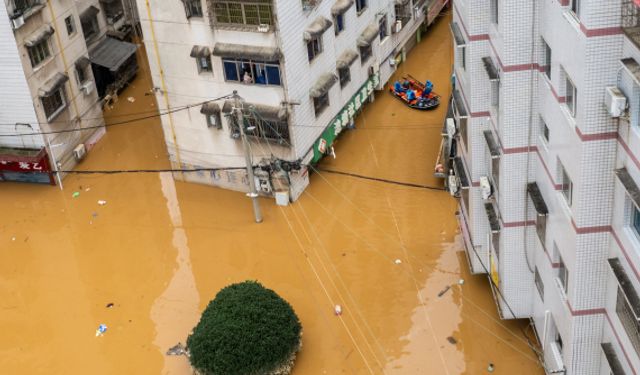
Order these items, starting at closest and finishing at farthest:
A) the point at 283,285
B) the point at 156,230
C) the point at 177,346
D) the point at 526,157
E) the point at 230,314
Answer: the point at 526,157 → the point at 230,314 → the point at 177,346 → the point at 283,285 → the point at 156,230

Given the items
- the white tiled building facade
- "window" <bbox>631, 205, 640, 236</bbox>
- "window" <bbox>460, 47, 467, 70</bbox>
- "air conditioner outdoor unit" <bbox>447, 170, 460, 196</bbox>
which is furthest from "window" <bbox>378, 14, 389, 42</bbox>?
"window" <bbox>631, 205, 640, 236</bbox>

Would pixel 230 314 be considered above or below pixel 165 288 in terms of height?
above

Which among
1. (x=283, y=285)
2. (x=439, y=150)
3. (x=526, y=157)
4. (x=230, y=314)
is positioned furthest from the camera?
(x=439, y=150)

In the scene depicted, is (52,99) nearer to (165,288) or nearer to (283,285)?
(165,288)

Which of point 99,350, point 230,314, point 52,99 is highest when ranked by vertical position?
point 52,99

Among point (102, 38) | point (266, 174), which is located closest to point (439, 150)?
point (266, 174)

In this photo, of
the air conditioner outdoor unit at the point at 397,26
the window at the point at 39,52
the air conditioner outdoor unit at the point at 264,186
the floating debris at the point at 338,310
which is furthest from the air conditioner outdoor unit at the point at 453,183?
the window at the point at 39,52
